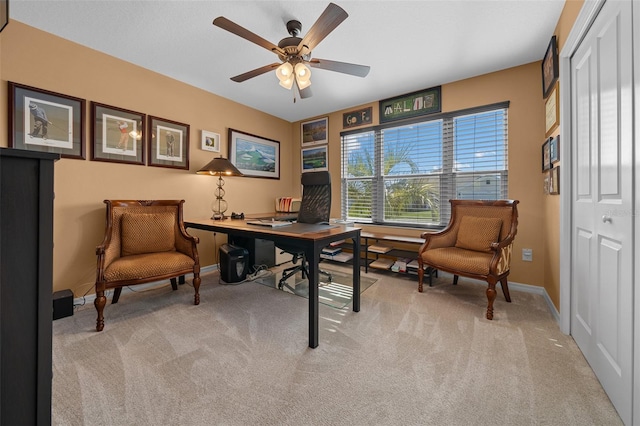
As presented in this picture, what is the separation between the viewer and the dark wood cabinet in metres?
0.67

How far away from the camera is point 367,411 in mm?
1234

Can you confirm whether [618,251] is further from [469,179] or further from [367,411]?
[469,179]

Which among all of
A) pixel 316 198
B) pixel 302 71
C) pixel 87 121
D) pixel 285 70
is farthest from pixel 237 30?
pixel 87 121

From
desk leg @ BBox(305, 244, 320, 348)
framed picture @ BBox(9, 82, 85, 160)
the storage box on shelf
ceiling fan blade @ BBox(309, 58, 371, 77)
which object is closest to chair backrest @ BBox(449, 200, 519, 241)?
the storage box on shelf

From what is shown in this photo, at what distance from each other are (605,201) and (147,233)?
353 cm

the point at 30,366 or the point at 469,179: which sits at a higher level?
the point at 469,179

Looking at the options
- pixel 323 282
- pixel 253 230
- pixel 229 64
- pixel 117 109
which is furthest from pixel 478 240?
pixel 117 109

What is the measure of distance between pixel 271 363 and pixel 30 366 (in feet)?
3.75

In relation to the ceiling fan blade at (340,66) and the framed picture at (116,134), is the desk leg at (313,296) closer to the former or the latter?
the ceiling fan blade at (340,66)

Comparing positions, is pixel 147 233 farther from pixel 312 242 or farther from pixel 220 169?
pixel 312 242

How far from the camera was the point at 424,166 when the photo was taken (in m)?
3.51

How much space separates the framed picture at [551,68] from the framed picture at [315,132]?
283 cm

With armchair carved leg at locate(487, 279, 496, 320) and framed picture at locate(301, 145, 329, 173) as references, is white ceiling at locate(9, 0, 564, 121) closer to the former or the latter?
framed picture at locate(301, 145, 329, 173)

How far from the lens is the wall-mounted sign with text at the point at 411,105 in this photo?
3.34 m
